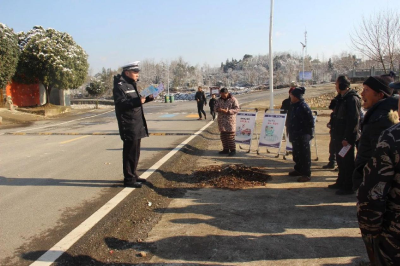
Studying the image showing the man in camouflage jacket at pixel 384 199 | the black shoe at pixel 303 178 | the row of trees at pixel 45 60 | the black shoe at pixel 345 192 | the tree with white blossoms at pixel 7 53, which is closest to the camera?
the man in camouflage jacket at pixel 384 199

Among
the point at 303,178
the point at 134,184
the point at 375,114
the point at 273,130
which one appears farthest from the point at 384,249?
Result: the point at 273,130

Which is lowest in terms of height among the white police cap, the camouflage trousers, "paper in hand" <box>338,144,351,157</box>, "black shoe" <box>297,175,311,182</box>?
"black shoe" <box>297,175,311,182</box>

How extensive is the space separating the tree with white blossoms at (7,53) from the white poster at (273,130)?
20.7 m

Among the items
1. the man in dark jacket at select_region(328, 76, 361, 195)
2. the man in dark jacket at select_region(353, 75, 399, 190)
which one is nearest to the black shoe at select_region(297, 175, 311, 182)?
the man in dark jacket at select_region(328, 76, 361, 195)

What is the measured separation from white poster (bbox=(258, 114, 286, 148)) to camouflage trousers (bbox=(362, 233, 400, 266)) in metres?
6.51

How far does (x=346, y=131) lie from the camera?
18.7ft

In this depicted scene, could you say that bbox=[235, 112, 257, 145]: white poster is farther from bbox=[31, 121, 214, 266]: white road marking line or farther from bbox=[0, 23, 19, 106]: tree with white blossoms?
bbox=[0, 23, 19, 106]: tree with white blossoms

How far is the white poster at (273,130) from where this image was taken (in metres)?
8.77

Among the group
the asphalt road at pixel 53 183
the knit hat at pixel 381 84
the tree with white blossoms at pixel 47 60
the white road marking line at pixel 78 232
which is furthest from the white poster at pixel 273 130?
the tree with white blossoms at pixel 47 60

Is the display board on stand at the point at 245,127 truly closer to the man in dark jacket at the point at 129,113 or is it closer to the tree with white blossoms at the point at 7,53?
the man in dark jacket at the point at 129,113

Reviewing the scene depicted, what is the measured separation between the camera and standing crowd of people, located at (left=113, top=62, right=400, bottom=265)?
207 cm

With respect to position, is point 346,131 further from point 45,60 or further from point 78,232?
point 45,60

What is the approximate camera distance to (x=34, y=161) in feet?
28.3

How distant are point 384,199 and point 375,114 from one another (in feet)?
5.66
